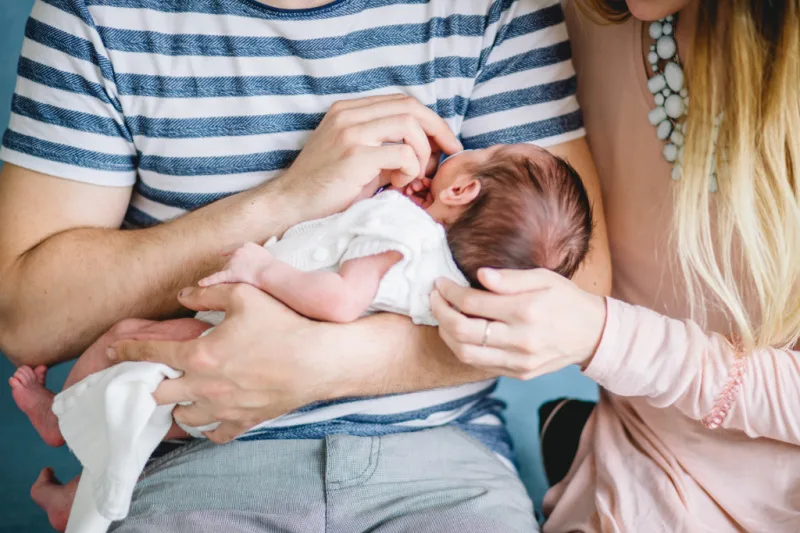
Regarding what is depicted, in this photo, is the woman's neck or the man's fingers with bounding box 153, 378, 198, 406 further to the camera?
the woman's neck

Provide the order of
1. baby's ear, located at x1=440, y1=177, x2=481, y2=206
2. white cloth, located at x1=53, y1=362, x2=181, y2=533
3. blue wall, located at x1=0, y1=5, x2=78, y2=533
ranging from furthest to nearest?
blue wall, located at x1=0, y1=5, x2=78, y2=533, baby's ear, located at x1=440, y1=177, x2=481, y2=206, white cloth, located at x1=53, y1=362, x2=181, y2=533

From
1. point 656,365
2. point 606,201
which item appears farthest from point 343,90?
point 656,365

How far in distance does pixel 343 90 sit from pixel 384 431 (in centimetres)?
55

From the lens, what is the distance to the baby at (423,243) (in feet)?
3.37

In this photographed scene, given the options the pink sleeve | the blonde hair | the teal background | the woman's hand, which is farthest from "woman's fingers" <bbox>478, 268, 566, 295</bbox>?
the teal background

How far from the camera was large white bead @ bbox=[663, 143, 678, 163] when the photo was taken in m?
1.15

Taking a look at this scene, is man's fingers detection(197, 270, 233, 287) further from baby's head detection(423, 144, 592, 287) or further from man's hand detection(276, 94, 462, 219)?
baby's head detection(423, 144, 592, 287)

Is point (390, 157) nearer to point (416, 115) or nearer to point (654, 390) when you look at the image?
point (416, 115)

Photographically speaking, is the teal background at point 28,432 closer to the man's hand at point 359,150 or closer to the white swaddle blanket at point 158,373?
the white swaddle blanket at point 158,373

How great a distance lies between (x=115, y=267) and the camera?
3.76ft

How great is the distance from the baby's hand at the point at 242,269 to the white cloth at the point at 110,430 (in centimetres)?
14

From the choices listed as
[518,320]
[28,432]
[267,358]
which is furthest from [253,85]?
[28,432]

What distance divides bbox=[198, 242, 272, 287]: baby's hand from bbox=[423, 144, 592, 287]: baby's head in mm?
266

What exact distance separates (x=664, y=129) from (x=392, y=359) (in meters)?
0.54
